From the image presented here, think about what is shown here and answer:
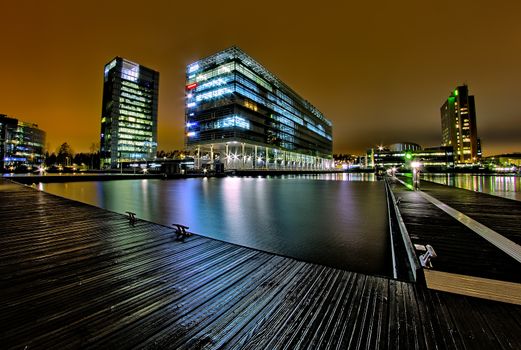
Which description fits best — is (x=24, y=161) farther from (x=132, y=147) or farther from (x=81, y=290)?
(x=81, y=290)

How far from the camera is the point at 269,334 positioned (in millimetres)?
2303

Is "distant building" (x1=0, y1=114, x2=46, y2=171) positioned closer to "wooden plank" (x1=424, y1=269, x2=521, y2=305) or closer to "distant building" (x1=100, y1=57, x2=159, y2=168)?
"distant building" (x1=100, y1=57, x2=159, y2=168)

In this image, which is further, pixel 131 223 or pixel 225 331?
pixel 131 223

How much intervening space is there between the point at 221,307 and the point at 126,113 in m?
142

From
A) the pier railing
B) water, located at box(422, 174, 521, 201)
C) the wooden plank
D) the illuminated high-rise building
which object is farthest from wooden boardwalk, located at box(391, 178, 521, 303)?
the illuminated high-rise building

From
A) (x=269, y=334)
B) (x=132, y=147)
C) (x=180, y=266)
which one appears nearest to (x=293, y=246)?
(x=180, y=266)

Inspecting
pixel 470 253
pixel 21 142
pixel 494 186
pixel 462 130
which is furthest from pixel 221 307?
pixel 462 130

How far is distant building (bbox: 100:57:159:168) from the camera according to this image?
11869 cm

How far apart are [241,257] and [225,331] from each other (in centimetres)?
211

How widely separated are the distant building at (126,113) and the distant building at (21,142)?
3550 cm

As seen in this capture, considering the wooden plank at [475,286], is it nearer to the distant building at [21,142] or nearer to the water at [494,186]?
the water at [494,186]

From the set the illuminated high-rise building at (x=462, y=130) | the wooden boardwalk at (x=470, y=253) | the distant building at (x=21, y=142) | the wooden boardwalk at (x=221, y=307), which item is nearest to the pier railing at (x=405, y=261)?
the wooden boardwalk at (x=470, y=253)

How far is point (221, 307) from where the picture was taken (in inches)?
110

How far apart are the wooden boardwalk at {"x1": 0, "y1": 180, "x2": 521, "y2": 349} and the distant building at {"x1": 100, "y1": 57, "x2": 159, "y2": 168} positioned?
133 meters
